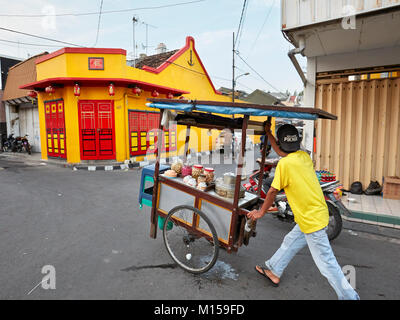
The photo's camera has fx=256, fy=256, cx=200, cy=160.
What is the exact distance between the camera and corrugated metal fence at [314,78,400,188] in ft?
20.2

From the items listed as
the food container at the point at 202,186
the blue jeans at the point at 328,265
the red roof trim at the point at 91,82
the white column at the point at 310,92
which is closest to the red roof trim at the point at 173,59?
the red roof trim at the point at 91,82

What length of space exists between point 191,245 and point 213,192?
1.06 metres

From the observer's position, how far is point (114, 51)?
1077cm

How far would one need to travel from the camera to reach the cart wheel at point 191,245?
304cm

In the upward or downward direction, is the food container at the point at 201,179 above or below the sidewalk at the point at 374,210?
above

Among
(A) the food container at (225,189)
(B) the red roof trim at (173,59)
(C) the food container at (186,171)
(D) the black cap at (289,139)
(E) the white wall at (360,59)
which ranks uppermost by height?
(B) the red roof trim at (173,59)

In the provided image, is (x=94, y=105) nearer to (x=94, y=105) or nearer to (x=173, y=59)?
(x=94, y=105)

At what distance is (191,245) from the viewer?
384 cm

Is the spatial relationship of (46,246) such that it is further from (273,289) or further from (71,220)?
(273,289)

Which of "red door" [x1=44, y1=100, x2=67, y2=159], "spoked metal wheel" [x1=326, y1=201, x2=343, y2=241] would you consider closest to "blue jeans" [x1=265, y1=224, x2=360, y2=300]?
"spoked metal wheel" [x1=326, y1=201, x2=343, y2=241]

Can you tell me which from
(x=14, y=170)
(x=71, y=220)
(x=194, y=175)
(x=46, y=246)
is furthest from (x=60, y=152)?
(x=194, y=175)

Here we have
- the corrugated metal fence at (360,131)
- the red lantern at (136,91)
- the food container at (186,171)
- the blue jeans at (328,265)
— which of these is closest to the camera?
the blue jeans at (328,265)

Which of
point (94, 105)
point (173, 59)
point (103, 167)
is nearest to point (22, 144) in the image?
point (94, 105)

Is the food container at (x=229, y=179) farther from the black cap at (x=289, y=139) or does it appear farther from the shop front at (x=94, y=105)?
the shop front at (x=94, y=105)
